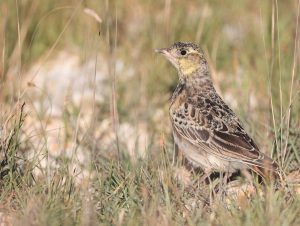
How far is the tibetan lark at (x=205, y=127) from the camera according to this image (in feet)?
19.8

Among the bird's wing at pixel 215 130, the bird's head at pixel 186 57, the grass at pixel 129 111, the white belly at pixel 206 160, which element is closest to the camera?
the grass at pixel 129 111

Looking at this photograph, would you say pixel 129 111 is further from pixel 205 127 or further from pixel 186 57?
pixel 205 127

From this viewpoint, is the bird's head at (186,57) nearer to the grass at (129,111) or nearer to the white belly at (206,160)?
the grass at (129,111)

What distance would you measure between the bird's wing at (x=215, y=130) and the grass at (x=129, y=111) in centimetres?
27

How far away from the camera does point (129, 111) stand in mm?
8055

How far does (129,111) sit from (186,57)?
1.35 meters

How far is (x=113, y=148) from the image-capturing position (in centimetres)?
715

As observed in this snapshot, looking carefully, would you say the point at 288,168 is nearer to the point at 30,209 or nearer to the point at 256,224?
the point at 256,224

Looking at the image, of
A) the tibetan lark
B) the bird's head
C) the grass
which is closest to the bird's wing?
the tibetan lark

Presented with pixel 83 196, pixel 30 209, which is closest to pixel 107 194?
pixel 83 196

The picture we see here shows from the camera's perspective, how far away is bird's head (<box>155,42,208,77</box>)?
692cm

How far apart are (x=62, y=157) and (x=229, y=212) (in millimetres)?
1649

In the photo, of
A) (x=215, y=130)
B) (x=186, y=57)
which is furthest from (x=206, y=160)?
(x=186, y=57)

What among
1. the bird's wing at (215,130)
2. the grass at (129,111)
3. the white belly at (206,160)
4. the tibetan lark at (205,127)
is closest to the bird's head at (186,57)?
the tibetan lark at (205,127)
